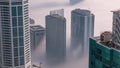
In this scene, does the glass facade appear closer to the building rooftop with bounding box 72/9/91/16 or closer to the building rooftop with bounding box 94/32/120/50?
the building rooftop with bounding box 94/32/120/50

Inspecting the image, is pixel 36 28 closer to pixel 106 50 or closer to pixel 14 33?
pixel 14 33

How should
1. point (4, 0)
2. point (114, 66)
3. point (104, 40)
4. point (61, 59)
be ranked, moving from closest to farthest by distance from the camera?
1. point (114, 66)
2. point (104, 40)
3. point (4, 0)
4. point (61, 59)

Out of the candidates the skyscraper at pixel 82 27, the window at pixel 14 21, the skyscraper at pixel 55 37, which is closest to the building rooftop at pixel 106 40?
the window at pixel 14 21

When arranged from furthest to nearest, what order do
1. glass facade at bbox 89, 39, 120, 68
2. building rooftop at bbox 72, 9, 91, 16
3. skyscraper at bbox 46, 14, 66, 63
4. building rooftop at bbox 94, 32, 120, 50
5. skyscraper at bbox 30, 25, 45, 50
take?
building rooftop at bbox 72, 9, 91, 16 → skyscraper at bbox 30, 25, 45, 50 → skyscraper at bbox 46, 14, 66, 63 → building rooftop at bbox 94, 32, 120, 50 → glass facade at bbox 89, 39, 120, 68

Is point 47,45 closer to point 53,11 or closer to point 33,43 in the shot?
point 33,43

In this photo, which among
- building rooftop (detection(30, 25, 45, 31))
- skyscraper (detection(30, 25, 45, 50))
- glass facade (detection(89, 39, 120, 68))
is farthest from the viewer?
building rooftop (detection(30, 25, 45, 31))

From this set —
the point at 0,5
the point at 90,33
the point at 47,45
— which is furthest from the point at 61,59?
the point at 0,5

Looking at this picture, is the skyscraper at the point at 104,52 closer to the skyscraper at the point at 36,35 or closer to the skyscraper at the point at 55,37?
the skyscraper at the point at 55,37

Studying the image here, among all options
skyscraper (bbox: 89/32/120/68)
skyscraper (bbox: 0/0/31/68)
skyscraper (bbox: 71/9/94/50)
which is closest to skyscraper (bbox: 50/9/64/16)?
skyscraper (bbox: 71/9/94/50)
